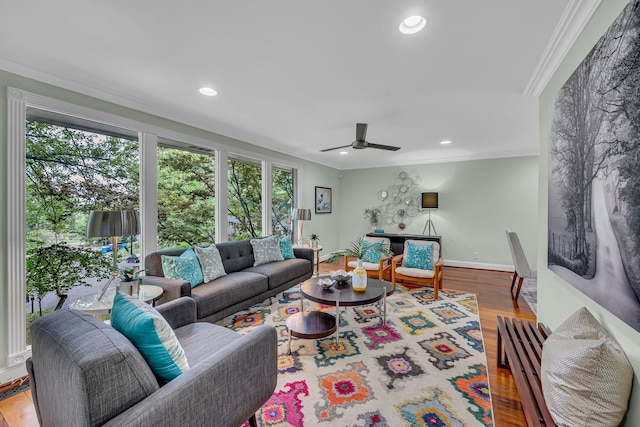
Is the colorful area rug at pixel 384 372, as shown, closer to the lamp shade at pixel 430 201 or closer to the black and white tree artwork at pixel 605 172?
the black and white tree artwork at pixel 605 172

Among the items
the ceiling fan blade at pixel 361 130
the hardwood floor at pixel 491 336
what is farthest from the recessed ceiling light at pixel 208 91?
the hardwood floor at pixel 491 336

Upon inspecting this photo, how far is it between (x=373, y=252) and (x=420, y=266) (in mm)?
766

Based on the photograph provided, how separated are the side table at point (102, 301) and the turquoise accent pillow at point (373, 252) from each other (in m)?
3.02

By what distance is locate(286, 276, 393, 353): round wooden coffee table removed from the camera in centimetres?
232

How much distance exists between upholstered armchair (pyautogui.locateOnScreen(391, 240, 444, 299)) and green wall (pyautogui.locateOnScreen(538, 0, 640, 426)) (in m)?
1.46

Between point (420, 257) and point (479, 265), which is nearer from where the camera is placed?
point (420, 257)

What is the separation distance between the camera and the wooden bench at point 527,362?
126 centimetres

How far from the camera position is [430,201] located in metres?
5.95

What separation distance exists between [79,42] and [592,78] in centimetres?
317

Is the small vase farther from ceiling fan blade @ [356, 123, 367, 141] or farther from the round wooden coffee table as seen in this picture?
ceiling fan blade @ [356, 123, 367, 141]

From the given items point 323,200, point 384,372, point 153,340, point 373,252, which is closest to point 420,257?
point 373,252

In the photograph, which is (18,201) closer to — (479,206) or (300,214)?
(300,214)

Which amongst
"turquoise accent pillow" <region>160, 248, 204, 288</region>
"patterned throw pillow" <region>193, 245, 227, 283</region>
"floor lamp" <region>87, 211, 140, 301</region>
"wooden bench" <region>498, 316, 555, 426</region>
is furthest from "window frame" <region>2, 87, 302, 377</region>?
"wooden bench" <region>498, 316, 555, 426</region>

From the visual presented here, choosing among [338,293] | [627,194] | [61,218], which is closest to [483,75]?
[627,194]
